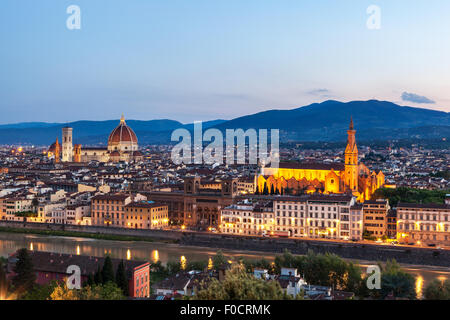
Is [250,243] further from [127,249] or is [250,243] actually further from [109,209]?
[109,209]

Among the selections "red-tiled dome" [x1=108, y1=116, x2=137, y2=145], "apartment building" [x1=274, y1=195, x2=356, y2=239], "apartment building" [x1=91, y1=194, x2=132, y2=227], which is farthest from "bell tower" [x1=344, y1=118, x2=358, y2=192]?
"red-tiled dome" [x1=108, y1=116, x2=137, y2=145]

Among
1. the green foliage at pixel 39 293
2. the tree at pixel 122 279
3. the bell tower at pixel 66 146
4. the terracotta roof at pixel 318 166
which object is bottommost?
the tree at pixel 122 279

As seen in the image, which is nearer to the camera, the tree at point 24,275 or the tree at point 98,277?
the tree at point 24,275

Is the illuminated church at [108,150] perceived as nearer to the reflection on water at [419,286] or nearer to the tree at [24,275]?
the reflection on water at [419,286]

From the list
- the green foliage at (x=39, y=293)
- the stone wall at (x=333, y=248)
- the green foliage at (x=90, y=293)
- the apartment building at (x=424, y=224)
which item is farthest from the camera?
the apartment building at (x=424, y=224)

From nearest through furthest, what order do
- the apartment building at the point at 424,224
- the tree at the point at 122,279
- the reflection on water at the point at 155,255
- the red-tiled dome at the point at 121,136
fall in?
the tree at the point at 122,279 → the reflection on water at the point at 155,255 → the apartment building at the point at 424,224 → the red-tiled dome at the point at 121,136

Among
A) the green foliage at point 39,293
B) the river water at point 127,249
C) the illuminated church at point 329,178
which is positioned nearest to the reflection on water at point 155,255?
the river water at point 127,249
